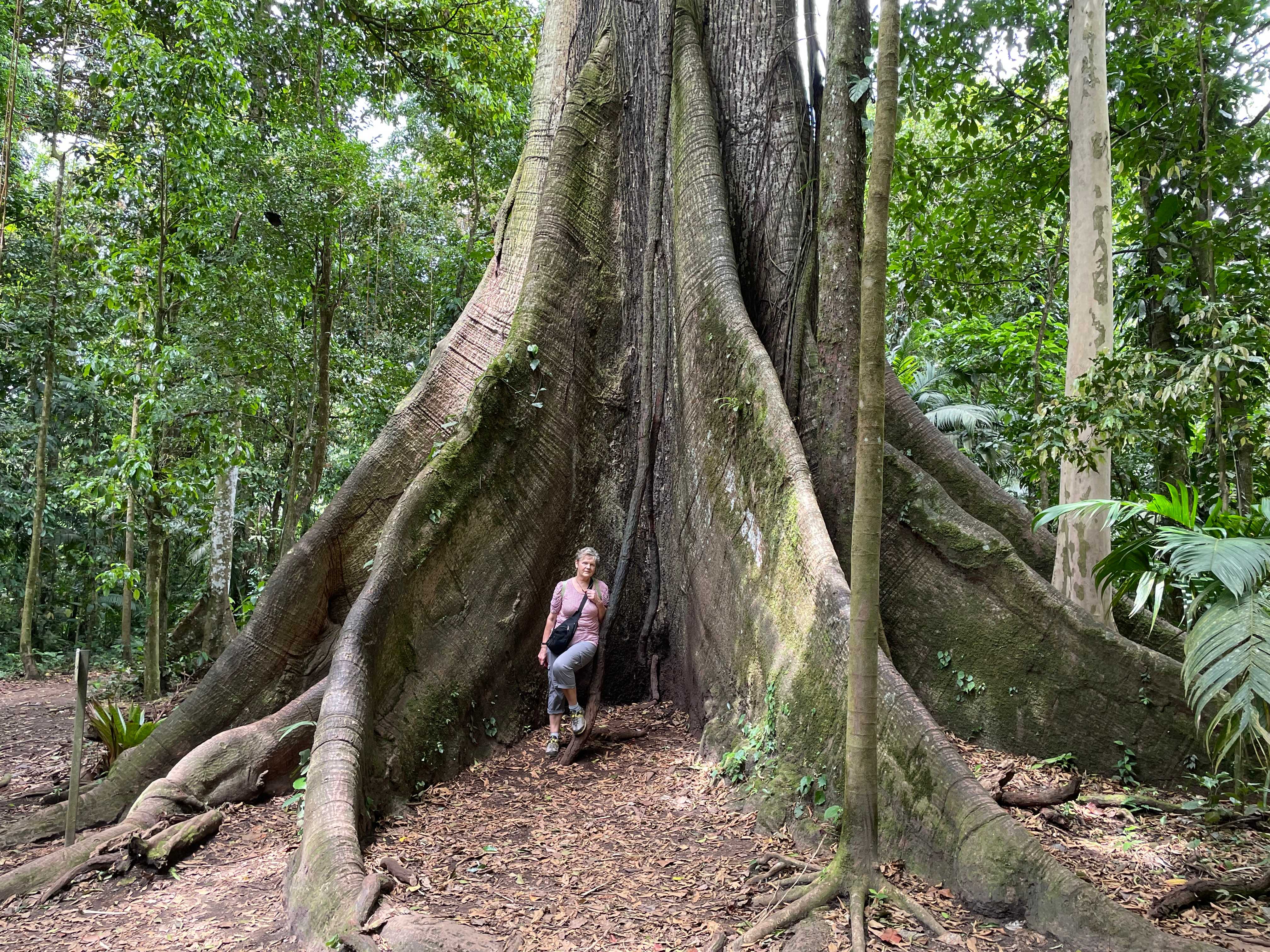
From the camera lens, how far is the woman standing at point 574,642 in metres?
5.32

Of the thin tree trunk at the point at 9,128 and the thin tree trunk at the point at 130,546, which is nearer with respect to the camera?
the thin tree trunk at the point at 9,128

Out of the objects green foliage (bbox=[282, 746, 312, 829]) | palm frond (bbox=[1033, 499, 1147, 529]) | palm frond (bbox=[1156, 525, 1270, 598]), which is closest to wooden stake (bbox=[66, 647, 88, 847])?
green foliage (bbox=[282, 746, 312, 829])

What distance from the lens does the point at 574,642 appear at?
5.38 meters

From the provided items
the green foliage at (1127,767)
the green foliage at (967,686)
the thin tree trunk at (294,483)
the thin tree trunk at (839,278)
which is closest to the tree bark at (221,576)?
the thin tree trunk at (294,483)

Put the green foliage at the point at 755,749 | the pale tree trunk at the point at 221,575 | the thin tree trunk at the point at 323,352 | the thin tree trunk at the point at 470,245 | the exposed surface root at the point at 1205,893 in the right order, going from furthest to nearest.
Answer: the thin tree trunk at the point at 470,245 → the thin tree trunk at the point at 323,352 → the pale tree trunk at the point at 221,575 → the green foliage at the point at 755,749 → the exposed surface root at the point at 1205,893

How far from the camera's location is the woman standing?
532 centimetres

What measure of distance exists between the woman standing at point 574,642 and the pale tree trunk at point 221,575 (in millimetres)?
6877

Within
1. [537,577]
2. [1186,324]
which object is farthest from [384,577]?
[1186,324]

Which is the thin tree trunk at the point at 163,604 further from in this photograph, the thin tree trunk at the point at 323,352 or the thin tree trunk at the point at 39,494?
the thin tree trunk at the point at 323,352

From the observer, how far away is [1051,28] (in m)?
7.23

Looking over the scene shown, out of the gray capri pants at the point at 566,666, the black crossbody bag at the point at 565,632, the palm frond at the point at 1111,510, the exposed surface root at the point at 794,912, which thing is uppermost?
the palm frond at the point at 1111,510

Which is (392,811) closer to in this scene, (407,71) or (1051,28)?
(1051,28)

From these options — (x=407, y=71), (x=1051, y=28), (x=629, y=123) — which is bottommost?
(x=629, y=123)

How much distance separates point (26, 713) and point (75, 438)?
22.6 ft
